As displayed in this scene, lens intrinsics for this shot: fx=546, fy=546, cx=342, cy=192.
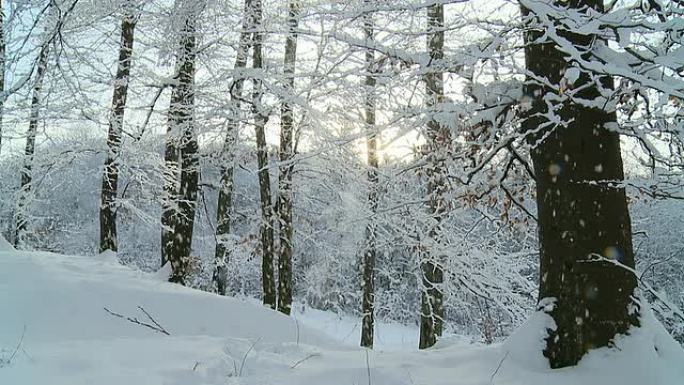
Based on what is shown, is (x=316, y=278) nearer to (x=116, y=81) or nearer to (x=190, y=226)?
(x=190, y=226)

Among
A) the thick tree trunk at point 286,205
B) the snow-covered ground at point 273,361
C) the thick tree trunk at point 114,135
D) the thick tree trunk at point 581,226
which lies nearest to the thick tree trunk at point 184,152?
the thick tree trunk at point 114,135

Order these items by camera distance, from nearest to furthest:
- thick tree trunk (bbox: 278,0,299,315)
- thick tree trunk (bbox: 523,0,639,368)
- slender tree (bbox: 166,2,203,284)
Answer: thick tree trunk (bbox: 523,0,639,368) < slender tree (bbox: 166,2,203,284) < thick tree trunk (bbox: 278,0,299,315)

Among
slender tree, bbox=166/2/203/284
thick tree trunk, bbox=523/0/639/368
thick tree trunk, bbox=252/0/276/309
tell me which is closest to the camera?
thick tree trunk, bbox=523/0/639/368

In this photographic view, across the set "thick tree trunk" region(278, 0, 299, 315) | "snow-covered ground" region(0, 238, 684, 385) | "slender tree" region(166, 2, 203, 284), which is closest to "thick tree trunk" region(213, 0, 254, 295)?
"slender tree" region(166, 2, 203, 284)

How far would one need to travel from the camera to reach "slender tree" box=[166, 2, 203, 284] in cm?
920

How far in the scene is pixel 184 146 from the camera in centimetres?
970

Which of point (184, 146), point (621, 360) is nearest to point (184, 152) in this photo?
point (184, 146)

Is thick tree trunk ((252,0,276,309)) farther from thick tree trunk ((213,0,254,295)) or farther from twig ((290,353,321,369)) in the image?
twig ((290,353,321,369))

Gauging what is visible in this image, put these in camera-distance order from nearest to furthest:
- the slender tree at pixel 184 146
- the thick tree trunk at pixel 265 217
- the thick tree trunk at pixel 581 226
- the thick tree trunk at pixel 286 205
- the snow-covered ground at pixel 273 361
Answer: the snow-covered ground at pixel 273 361 → the thick tree trunk at pixel 581 226 → the slender tree at pixel 184 146 → the thick tree trunk at pixel 286 205 → the thick tree trunk at pixel 265 217

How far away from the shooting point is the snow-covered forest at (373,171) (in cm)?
346

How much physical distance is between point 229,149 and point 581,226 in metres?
8.34

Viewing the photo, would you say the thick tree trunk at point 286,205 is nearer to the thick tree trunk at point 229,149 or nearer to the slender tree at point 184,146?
the thick tree trunk at point 229,149

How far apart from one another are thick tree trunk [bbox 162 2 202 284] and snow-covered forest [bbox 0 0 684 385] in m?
0.05

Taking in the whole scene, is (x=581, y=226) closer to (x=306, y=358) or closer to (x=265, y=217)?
(x=306, y=358)
